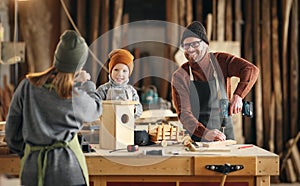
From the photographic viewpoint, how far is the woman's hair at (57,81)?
2898 millimetres

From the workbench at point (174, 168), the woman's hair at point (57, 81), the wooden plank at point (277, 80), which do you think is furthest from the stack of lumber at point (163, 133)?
the wooden plank at point (277, 80)

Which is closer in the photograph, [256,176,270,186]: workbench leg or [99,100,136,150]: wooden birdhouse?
[256,176,270,186]: workbench leg

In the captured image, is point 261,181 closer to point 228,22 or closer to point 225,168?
point 225,168

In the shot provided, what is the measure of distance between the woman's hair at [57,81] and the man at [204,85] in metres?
1.01

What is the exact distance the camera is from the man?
12.1 feet

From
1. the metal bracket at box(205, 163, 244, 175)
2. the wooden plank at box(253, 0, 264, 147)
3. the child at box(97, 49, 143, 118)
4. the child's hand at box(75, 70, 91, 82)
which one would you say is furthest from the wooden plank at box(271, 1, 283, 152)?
the child's hand at box(75, 70, 91, 82)

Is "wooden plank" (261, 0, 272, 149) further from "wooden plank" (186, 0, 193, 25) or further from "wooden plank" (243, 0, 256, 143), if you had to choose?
"wooden plank" (186, 0, 193, 25)

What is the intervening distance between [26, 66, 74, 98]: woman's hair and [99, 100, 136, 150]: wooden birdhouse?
598mm

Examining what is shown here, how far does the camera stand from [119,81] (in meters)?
3.72

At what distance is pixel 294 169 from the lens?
6.63 m

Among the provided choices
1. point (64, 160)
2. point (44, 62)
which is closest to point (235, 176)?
point (64, 160)

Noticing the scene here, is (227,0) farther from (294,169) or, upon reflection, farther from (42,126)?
(42,126)

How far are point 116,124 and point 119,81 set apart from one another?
363 millimetres

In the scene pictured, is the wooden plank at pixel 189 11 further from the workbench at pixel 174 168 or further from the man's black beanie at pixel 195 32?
the workbench at pixel 174 168
